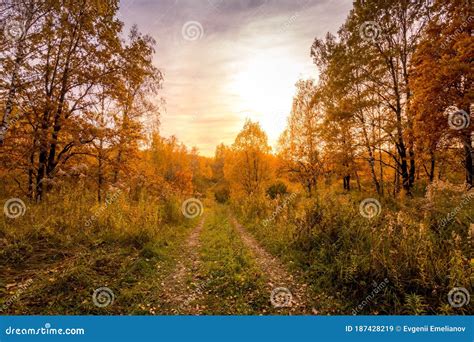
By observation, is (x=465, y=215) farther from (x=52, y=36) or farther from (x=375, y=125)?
(x=52, y=36)

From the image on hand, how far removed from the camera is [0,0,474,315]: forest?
410cm

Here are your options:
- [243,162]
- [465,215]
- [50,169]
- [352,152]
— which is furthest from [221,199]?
[465,215]

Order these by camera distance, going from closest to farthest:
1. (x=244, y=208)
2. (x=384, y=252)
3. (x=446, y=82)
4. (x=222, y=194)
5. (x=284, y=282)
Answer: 1. (x=384, y=252)
2. (x=284, y=282)
3. (x=446, y=82)
4. (x=244, y=208)
5. (x=222, y=194)

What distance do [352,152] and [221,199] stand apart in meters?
24.1

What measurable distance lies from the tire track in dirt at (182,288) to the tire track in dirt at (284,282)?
5.41 ft

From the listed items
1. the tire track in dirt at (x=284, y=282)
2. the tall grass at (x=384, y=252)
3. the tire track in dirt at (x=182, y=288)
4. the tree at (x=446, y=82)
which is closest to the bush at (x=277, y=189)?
the tree at (x=446, y=82)

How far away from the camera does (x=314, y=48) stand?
1892 centimetres

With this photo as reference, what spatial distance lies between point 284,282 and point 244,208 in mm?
10240

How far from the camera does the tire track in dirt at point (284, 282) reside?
4094mm

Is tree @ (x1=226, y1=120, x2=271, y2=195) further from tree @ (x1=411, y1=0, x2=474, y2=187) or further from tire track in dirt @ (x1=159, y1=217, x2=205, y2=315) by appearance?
tire track in dirt @ (x1=159, y1=217, x2=205, y2=315)

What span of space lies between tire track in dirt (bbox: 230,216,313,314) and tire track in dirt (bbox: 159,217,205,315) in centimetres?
165

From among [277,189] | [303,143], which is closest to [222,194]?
[277,189]

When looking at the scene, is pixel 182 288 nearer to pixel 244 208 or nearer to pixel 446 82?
pixel 244 208

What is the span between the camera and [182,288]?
484cm
